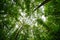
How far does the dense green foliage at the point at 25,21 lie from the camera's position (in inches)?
162

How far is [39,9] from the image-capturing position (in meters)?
4.26

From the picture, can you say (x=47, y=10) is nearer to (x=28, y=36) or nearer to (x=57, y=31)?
(x=57, y=31)

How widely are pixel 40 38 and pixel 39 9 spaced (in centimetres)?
85

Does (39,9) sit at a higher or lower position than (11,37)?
higher

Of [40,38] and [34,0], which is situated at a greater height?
[34,0]

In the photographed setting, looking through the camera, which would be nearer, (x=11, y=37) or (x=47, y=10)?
(x=47, y=10)

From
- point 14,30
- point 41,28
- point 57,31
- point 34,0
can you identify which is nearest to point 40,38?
point 41,28

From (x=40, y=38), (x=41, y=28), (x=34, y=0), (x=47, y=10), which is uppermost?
(x=34, y=0)

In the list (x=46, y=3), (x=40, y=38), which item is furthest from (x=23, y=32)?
(x=46, y=3)

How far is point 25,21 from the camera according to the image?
4.50 meters

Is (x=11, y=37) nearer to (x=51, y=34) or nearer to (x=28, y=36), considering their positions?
(x=28, y=36)

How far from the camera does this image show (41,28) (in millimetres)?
4254

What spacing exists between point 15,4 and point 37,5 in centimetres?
66

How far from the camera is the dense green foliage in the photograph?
13.5 feet
